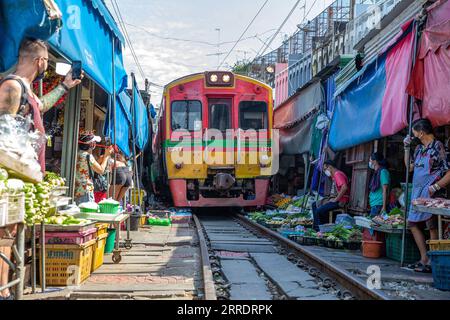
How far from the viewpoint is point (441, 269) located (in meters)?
4.76

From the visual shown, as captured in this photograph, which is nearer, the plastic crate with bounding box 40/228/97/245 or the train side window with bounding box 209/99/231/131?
the plastic crate with bounding box 40/228/97/245

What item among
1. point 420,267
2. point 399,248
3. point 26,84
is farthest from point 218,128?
point 26,84

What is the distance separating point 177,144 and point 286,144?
449 centimetres

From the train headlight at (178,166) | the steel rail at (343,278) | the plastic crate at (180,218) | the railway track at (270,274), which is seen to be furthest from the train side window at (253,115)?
the steel rail at (343,278)

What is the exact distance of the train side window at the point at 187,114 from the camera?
12.3m

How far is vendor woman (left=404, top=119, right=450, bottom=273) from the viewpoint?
557 centimetres

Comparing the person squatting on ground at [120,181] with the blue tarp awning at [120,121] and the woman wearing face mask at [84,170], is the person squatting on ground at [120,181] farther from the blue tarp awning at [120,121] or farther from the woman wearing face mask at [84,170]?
the woman wearing face mask at [84,170]

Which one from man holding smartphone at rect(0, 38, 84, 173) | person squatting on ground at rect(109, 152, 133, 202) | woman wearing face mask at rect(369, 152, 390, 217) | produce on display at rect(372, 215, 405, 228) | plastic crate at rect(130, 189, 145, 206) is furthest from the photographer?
plastic crate at rect(130, 189, 145, 206)

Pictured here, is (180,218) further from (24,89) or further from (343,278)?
(24,89)

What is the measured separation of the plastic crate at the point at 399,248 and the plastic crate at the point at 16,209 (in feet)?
15.0

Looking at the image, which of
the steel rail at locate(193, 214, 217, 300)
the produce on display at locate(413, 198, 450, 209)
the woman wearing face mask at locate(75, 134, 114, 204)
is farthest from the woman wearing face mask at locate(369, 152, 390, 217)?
the woman wearing face mask at locate(75, 134, 114, 204)

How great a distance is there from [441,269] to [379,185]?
3137mm

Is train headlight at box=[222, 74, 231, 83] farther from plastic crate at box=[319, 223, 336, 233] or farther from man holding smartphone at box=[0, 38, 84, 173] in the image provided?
man holding smartphone at box=[0, 38, 84, 173]
